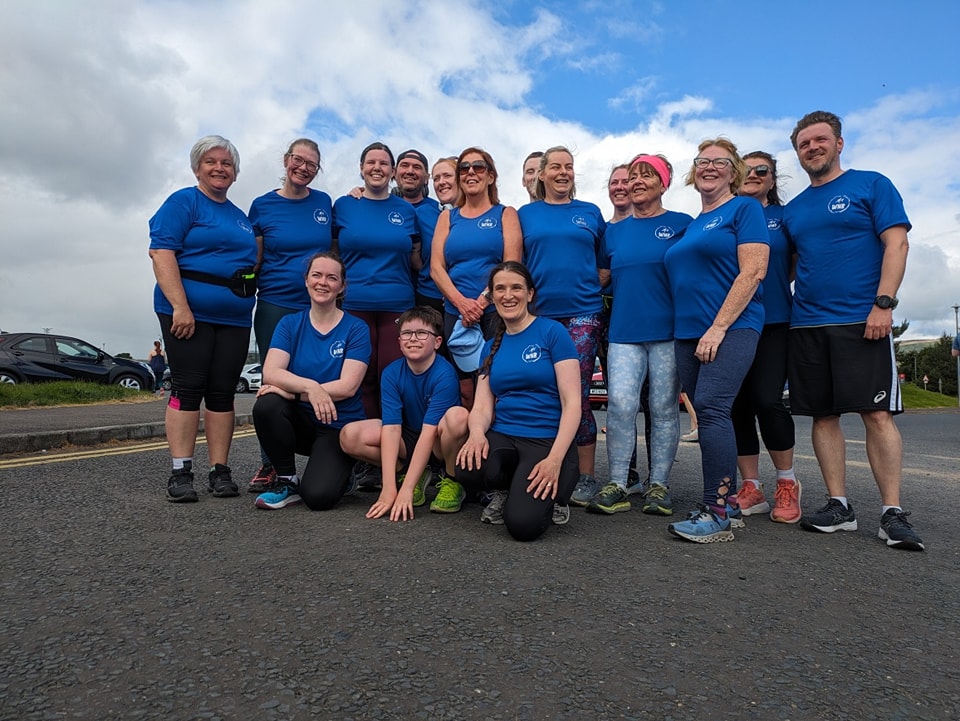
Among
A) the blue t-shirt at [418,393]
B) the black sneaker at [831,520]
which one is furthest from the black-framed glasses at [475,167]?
the black sneaker at [831,520]

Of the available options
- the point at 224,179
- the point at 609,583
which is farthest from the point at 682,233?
the point at 224,179

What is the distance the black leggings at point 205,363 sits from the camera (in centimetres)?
436

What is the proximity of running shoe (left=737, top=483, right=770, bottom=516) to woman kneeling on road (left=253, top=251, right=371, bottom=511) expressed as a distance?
237 cm

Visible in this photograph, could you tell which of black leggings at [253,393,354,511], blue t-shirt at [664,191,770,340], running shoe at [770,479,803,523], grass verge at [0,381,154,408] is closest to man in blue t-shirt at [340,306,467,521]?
black leggings at [253,393,354,511]

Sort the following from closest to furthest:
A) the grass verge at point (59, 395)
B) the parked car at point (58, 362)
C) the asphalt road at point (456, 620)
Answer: the asphalt road at point (456, 620) → the grass verge at point (59, 395) → the parked car at point (58, 362)

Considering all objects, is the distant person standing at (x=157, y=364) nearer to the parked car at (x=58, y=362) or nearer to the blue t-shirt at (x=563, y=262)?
the parked car at (x=58, y=362)

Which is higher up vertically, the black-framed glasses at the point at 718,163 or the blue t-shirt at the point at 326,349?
the black-framed glasses at the point at 718,163

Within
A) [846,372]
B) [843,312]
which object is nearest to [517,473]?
[846,372]

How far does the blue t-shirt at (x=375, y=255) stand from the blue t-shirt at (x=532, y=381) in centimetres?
120

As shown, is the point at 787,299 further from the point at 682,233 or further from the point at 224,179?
the point at 224,179

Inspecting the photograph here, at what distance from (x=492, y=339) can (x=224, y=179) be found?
2.01 m

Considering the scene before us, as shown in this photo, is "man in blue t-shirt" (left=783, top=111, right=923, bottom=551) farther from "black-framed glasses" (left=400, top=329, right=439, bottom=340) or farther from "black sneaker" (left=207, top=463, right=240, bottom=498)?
"black sneaker" (left=207, top=463, right=240, bottom=498)

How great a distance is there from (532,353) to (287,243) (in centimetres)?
195

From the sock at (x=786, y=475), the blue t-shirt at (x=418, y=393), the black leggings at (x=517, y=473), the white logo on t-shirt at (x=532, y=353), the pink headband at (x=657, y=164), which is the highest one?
the pink headband at (x=657, y=164)
